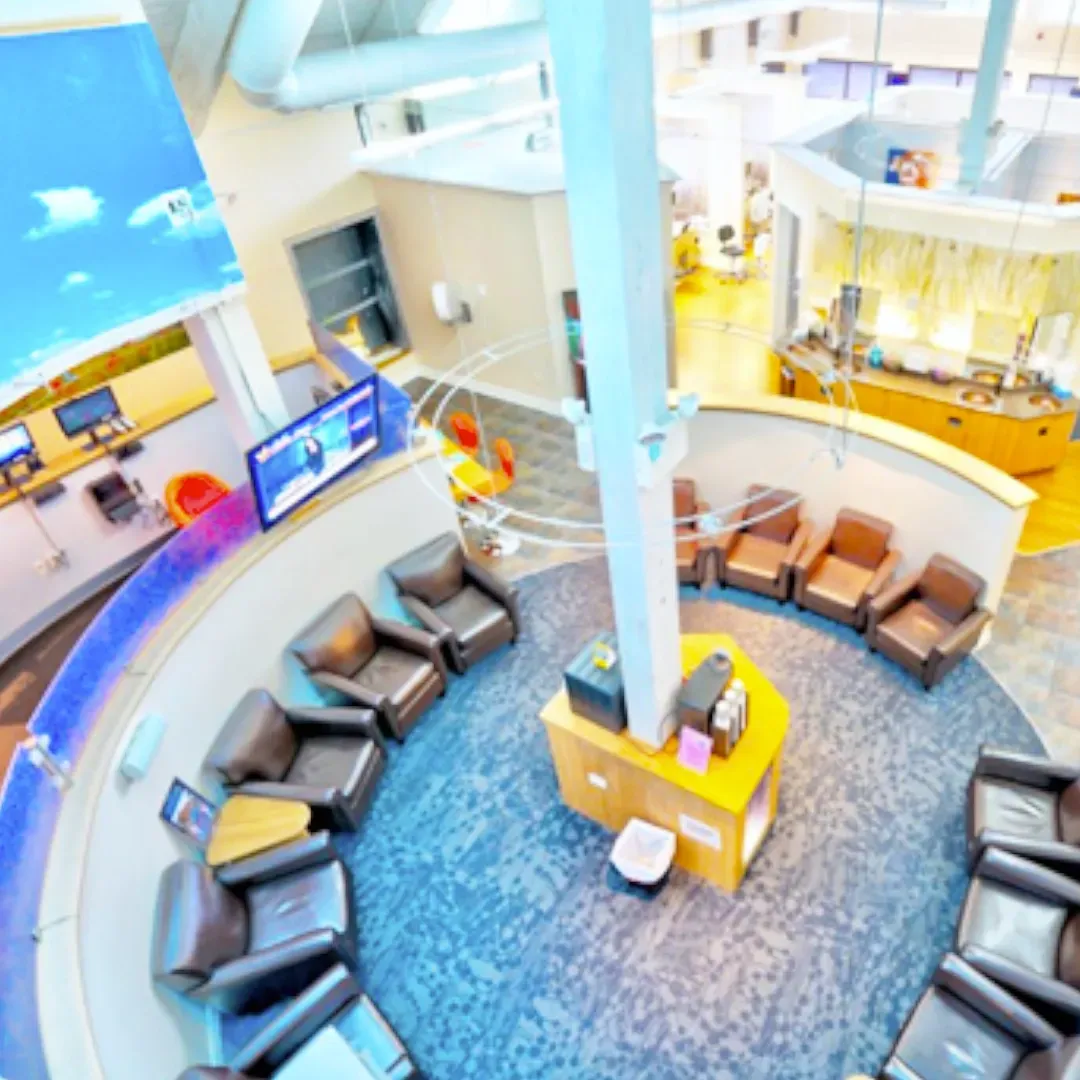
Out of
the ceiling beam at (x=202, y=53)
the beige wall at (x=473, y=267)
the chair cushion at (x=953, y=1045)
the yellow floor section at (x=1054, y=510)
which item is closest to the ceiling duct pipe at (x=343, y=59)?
the ceiling beam at (x=202, y=53)

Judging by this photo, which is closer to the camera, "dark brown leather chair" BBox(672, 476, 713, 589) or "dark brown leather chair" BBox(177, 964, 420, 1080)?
"dark brown leather chair" BBox(177, 964, 420, 1080)

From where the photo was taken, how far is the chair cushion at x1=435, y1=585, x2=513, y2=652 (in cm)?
636

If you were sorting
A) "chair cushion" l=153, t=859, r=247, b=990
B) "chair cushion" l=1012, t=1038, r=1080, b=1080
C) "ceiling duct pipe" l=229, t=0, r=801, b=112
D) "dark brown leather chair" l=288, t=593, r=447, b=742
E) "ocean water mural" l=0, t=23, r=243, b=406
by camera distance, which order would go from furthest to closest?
"ceiling duct pipe" l=229, t=0, r=801, b=112, "dark brown leather chair" l=288, t=593, r=447, b=742, "ocean water mural" l=0, t=23, r=243, b=406, "chair cushion" l=153, t=859, r=247, b=990, "chair cushion" l=1012, t=1038, r=1080, b=1080

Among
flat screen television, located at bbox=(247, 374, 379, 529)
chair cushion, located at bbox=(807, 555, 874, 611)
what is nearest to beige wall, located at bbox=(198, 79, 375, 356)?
flat screen television, located at bbox=(247, 374, 379, 529)

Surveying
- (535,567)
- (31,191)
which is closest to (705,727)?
(535,567)

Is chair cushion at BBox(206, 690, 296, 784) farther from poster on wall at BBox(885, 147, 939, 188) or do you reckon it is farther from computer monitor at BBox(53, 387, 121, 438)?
poster on wall at BBox(885, 147, 939, 188)

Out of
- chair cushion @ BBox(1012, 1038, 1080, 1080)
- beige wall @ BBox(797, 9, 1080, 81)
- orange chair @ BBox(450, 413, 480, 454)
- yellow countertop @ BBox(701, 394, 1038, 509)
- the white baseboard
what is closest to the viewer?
chair cushion @ BBox(1012, 1038, 1080, 1080)

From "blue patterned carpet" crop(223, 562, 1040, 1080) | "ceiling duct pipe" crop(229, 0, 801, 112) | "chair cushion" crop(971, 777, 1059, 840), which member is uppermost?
"ceiling duct pipe" crop(229, 0, 801, 112)

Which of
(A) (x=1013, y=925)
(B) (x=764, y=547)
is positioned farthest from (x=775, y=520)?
(A) (x=1013, y=925)

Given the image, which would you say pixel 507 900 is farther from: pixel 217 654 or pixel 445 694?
pixel 217 654

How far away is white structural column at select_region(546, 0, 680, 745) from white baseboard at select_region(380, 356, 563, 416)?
17.2ft

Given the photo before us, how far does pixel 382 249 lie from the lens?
403 inches

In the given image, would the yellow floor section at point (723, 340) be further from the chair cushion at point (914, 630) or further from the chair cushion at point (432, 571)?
the chair cushion at point (432, 571)

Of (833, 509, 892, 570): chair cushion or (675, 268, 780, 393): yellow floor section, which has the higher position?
(833, 509, 892, 570): chair cushion
